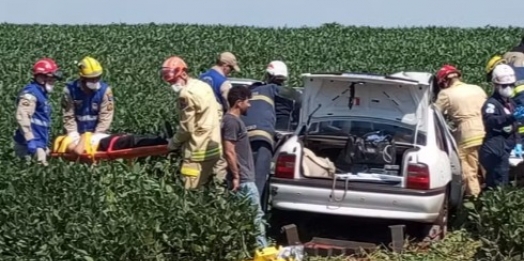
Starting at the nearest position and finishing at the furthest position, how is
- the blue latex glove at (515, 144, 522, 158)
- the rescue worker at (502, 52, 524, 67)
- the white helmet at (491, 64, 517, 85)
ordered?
the white helmet at (491, 64, 517, 85)
the blue latex glove at (515, 144, 522, 158)
the rescue worker at (502, 52, 524, 67)

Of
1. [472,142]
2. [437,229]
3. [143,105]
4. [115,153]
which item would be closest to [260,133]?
[115,153]

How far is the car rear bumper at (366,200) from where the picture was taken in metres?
9.77

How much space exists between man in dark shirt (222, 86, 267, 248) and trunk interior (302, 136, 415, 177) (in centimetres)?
82

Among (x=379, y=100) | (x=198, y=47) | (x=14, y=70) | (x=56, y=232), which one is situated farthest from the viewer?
(x=198, y=47)

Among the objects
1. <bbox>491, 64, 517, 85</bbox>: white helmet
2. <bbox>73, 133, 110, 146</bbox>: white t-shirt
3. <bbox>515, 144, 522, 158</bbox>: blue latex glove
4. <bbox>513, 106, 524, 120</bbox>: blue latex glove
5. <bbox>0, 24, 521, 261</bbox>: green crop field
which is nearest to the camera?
<bbox>0, 24, 521, 261</bbox>: green crop field

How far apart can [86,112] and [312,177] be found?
2.41 meters

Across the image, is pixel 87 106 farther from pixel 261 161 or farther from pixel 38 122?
pixel 261 161

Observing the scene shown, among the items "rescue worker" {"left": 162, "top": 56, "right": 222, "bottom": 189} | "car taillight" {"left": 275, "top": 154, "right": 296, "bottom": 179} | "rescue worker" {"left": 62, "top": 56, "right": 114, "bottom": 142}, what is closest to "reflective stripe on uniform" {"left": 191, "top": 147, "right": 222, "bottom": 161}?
"rescue worker" {"left": 162, "top": 56, "right": 222, "bottom": 189}

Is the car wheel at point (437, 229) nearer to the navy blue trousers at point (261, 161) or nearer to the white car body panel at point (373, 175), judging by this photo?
the white car body panel at point (373, 175)

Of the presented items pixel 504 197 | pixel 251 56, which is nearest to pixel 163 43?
pixel 251 56

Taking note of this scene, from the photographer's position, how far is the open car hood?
10312mm

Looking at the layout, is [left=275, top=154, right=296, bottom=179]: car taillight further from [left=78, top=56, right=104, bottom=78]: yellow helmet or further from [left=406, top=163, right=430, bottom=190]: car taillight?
[left=78, top=56, right=104, bottom=78]: yellow helmet

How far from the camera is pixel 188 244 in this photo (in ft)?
27.7

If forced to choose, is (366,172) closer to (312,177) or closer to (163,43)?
(312,177)
